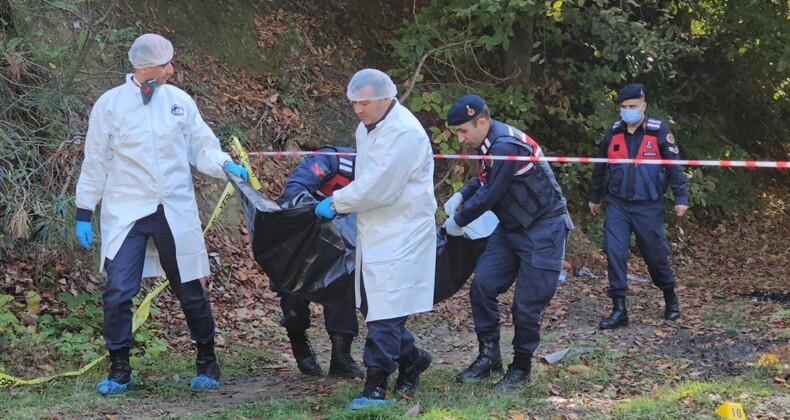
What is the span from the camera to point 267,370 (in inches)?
242

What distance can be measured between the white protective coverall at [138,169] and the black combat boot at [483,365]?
1.82 metres

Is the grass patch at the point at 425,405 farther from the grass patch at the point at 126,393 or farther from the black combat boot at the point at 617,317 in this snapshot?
the black combat boot at the point at 617,317

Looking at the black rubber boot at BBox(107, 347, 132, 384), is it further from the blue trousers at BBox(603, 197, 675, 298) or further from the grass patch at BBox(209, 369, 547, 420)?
the blue trousers at BBox(603, 197, 675, 298)

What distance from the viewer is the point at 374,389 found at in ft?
16.2

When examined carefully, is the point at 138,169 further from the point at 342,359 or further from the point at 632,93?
the point at 632,93

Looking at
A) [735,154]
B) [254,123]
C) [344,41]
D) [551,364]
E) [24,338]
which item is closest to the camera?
[24,338]

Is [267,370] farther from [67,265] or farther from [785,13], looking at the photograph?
[785,13]

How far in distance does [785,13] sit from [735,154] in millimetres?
2562

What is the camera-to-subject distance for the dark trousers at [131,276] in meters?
5.13

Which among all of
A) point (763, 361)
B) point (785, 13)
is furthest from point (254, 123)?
point (785, 13)

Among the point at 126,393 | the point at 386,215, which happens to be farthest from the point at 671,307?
the point at 126,393

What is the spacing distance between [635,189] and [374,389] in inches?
145

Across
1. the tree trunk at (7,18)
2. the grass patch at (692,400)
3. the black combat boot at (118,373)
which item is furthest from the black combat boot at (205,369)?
the tree trunk at (7,18)

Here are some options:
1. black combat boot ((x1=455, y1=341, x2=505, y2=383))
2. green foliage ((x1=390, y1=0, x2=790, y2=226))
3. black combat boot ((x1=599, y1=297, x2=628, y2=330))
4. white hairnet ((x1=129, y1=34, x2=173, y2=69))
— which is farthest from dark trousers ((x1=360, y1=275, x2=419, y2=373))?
green foliage ((x1=390, y1=0, x2=790, y2=226))
